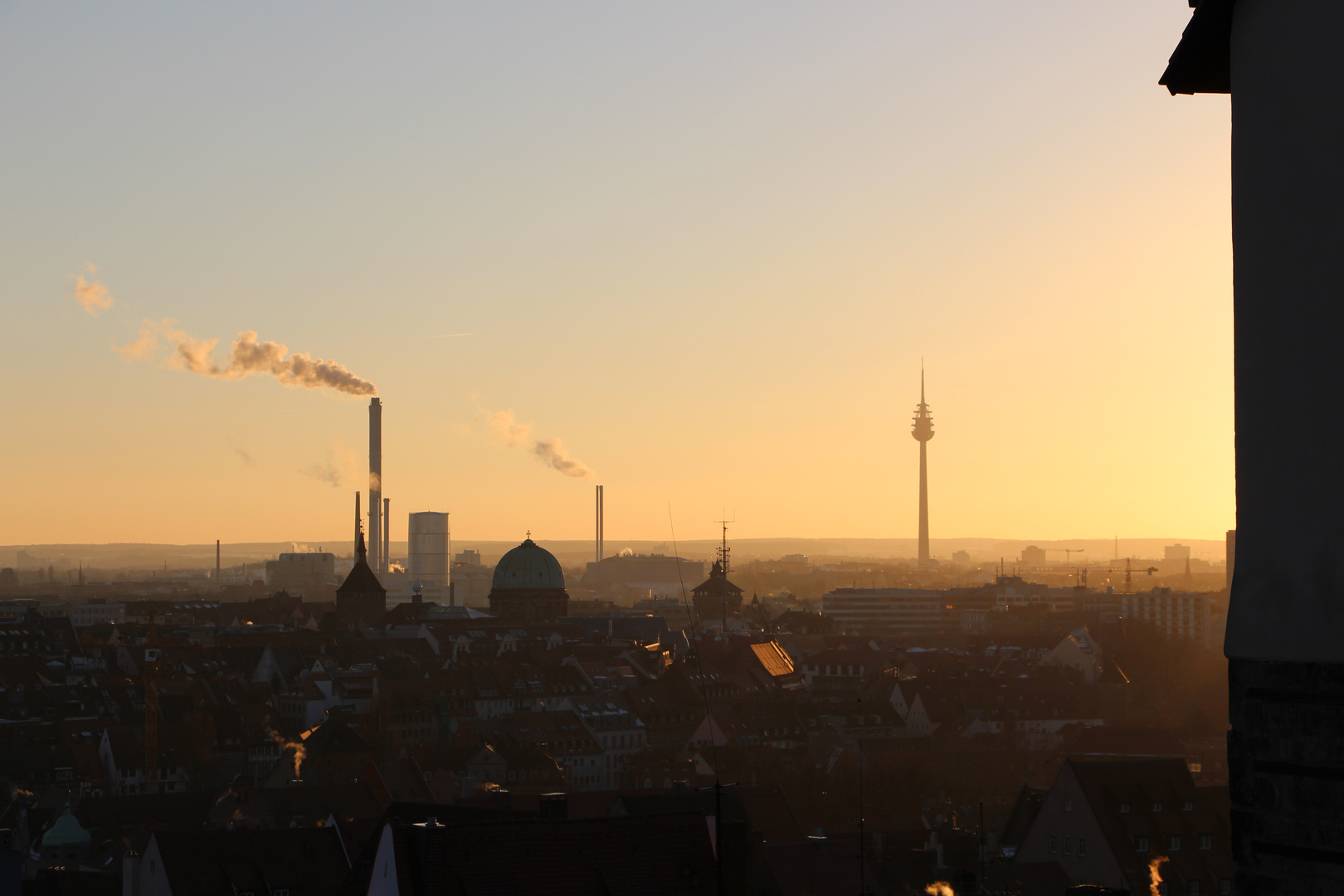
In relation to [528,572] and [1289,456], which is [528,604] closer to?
[528,572]

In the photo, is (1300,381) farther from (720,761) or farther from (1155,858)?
(720,761)

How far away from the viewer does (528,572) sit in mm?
170625

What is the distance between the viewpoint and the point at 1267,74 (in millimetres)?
6234

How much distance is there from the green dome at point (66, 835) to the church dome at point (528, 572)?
353 feet

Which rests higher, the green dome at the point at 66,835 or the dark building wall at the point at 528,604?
the dark building wall at the point at 528,604

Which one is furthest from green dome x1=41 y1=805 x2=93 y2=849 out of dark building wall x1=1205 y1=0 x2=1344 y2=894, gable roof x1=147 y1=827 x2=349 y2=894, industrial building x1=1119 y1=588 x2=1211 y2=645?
industrial building x1=1119 y1=588 x2=1211 y2=645

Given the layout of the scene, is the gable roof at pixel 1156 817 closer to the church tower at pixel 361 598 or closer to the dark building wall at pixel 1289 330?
the dark building wall at pixel 1289 330

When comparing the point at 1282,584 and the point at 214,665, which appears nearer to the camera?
the point at 1282,584

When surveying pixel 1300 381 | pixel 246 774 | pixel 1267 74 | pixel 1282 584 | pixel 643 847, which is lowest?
pixel 246 774

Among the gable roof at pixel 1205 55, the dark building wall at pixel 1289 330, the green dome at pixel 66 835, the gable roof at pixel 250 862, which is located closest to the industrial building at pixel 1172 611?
the green dome at pixel 66 835

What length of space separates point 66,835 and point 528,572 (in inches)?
4339

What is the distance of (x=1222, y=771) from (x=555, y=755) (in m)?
33.7

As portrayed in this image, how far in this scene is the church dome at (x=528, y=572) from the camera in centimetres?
16962

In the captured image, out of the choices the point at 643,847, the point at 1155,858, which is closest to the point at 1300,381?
the point at 643,847
